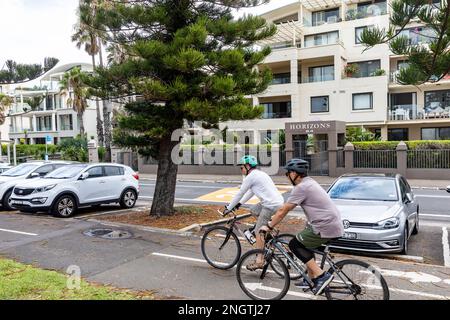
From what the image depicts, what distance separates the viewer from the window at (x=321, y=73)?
112ft

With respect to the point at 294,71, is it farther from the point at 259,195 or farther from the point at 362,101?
the point at 259,195

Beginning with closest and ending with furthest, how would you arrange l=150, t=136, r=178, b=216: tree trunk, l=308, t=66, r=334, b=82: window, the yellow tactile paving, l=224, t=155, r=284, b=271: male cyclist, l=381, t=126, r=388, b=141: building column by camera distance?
l=224, t=155, r=284, b=271: male cyclist, l=150, t=136, r=178, b=216: tree trunk, the yellow tactile paving, l=381, t=126, r=388, b=141: building column, l=308, t=66, r=334, b=82: window

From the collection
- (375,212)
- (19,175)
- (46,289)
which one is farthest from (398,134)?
(46,289)

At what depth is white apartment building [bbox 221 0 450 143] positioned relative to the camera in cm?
3216

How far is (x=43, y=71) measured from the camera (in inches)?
420

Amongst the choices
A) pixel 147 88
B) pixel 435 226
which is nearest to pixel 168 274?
pixel 147 88

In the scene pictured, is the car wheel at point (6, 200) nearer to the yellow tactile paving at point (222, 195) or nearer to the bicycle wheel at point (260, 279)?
the yellow tactile paving at point (222, 195)

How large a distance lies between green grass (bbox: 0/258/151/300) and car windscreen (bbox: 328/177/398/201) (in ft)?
17.5

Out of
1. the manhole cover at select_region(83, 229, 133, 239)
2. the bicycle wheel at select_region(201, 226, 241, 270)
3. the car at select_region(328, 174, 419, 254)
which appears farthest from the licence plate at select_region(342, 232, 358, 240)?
the manhole cover at select_region(83, 229, 133, 239)

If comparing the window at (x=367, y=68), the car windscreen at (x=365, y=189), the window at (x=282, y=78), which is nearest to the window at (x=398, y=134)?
the window at (x=367, y=68)

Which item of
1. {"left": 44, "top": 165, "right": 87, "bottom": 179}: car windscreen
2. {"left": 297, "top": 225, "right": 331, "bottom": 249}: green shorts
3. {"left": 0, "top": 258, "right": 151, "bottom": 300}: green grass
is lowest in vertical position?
{"left": 0, "top": 258, "right": 151, "bottom": 300}: green grass

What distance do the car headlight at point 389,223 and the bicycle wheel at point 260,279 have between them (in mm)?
3092

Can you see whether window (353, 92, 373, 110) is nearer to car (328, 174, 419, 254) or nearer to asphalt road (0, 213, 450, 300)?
car (328, 174, 419, 254)
